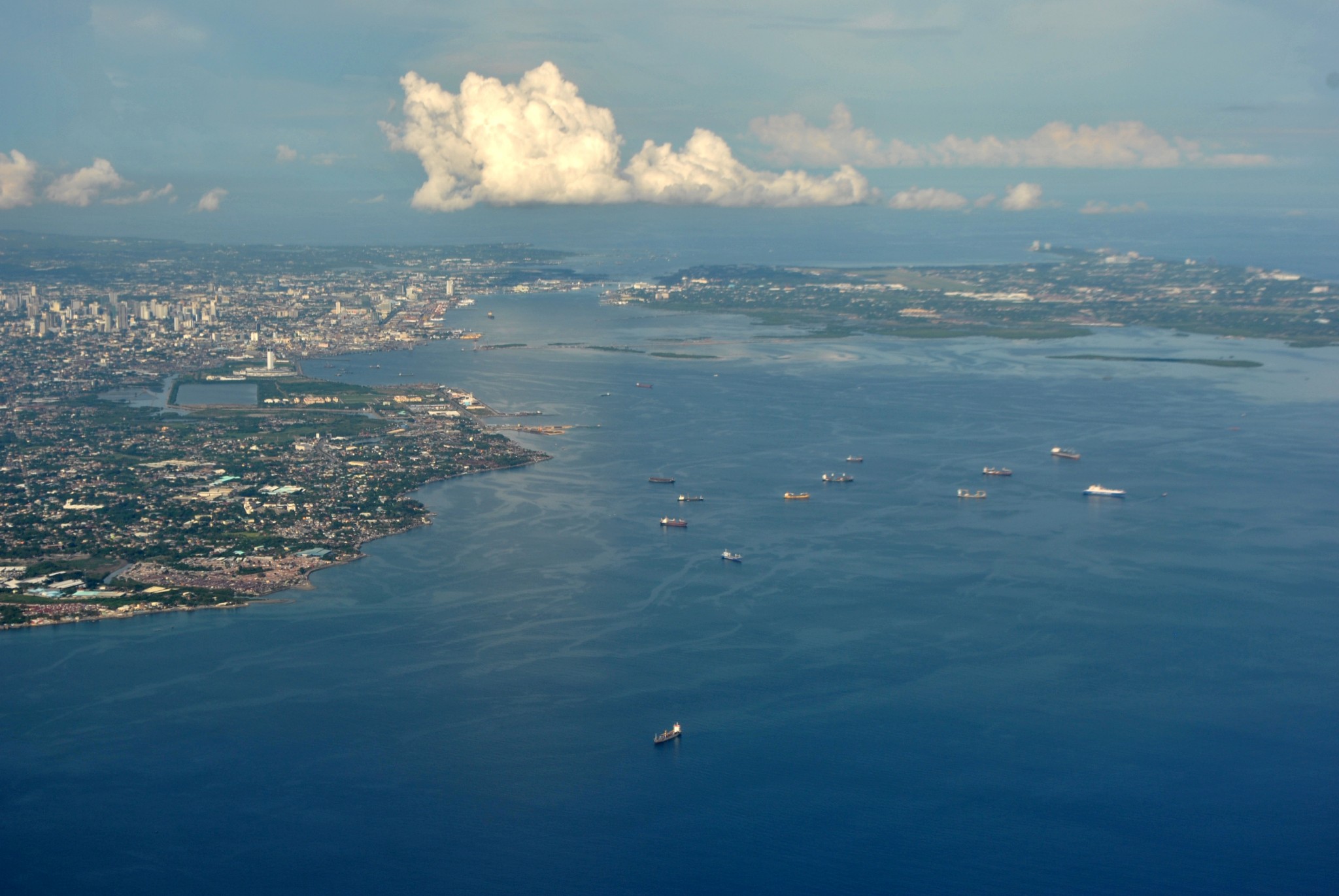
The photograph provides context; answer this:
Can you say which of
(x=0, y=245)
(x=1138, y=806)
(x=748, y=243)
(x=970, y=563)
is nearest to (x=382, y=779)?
(x=1138, y=806)

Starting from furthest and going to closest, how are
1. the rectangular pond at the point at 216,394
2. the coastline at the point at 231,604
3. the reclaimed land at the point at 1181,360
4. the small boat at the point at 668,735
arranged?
the reclaimed land at the point at 1181,360, the rectangular pond at the point at 216,394, the coastline at the point at 231,604, the small boat at the point at 668,735

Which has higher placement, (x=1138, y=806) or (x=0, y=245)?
(x=0, y=245)

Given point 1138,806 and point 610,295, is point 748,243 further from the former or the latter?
point 1138,806

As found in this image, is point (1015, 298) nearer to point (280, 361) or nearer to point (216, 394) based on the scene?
point (280, 361)

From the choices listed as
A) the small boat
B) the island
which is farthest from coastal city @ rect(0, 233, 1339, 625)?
the small boat

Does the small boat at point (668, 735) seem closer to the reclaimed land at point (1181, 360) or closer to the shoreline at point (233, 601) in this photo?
the shoreline at point (233, 601)

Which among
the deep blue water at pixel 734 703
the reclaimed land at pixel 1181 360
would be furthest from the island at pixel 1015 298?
the deep blue water at pixel 734 703
